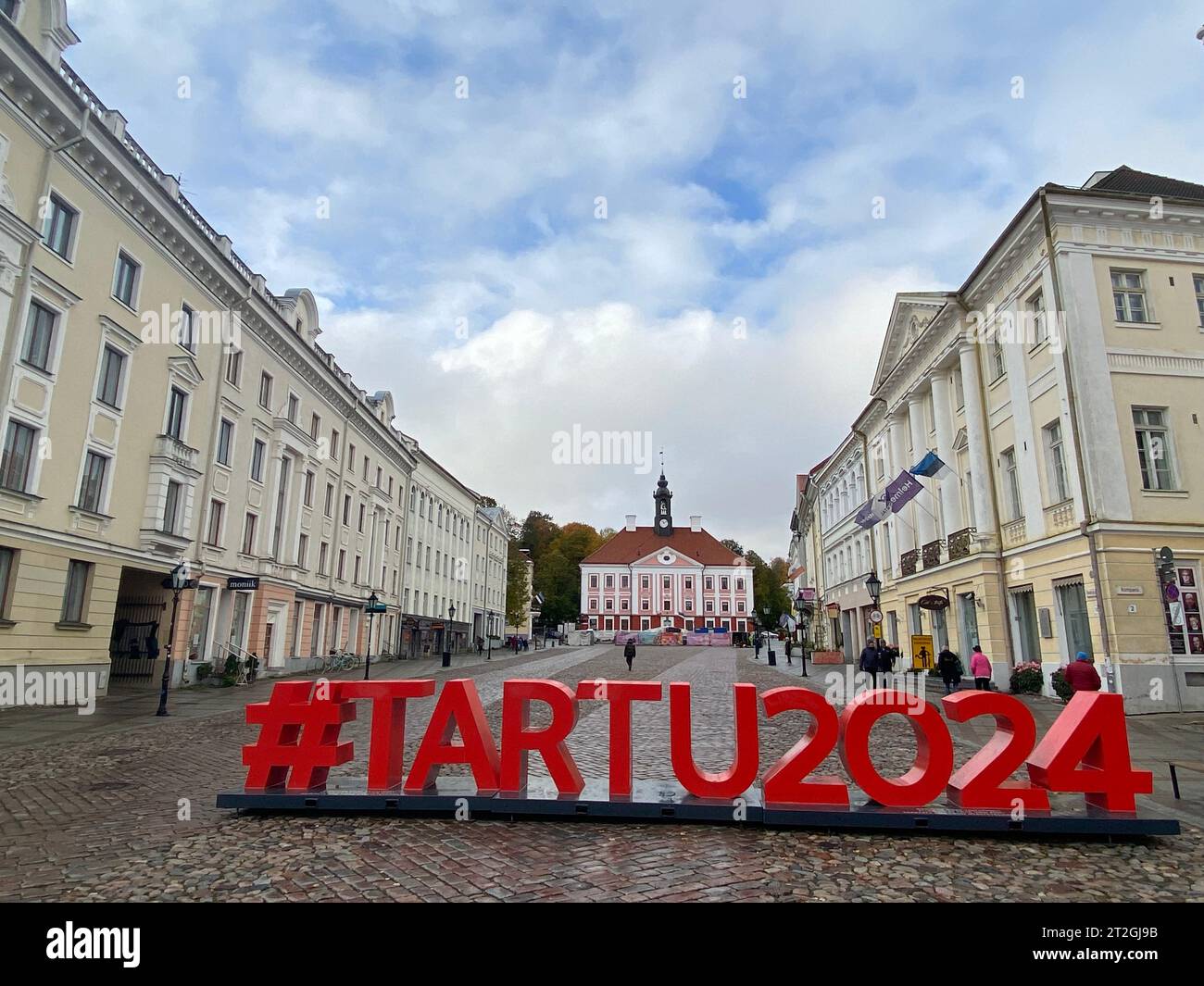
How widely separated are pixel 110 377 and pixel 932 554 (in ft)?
96.2

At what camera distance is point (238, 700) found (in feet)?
70.1

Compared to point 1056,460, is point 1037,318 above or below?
above

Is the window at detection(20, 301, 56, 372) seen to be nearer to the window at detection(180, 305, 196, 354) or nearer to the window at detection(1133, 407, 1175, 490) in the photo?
the window at detection(180, 305, 196, 354)

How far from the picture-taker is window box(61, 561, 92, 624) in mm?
19594

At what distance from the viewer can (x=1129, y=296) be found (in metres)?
20.2

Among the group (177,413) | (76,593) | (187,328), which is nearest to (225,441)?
(177,413)

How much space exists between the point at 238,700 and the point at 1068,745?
21.3m

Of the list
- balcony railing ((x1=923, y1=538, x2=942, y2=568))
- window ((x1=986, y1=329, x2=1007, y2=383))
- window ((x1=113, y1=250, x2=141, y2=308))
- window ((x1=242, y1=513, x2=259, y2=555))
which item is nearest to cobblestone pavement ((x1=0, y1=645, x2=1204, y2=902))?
window ((x1=113, y1=250, x2=141, y2=308))

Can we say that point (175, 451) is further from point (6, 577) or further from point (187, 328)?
point (6, 577)

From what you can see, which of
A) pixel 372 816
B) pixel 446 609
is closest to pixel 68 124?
pixel 372 816

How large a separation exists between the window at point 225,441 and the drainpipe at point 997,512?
27.5 meters

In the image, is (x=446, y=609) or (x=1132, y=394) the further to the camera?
(x=446, y=609)
